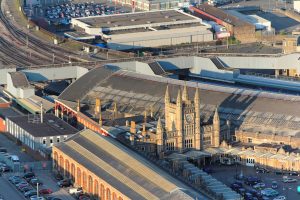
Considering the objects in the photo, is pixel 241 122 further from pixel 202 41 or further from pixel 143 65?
pixel 202 41

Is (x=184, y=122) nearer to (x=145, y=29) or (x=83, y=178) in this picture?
(x=83, y=178)

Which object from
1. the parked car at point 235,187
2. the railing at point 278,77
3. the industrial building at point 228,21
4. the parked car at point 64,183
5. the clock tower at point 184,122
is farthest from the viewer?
the industrial building at point 228,21

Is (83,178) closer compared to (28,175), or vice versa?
(83,178)

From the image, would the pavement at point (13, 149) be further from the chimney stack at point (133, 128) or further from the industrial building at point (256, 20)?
the industrial building at point (256, 20)

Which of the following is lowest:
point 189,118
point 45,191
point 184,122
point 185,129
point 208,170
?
Result: point 45,191

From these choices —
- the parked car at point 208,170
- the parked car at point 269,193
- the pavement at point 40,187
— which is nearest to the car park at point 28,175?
the pavement at point 40,187

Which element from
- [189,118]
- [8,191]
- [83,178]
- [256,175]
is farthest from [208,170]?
[8,191]
